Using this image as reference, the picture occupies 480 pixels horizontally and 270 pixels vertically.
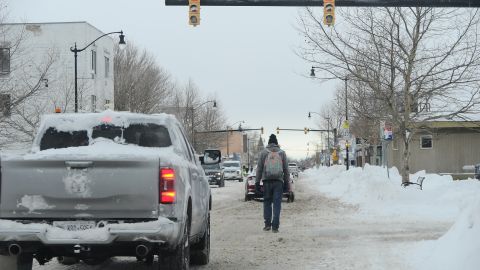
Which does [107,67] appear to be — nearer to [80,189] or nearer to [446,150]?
[446,150]

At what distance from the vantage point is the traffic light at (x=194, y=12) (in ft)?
50.5

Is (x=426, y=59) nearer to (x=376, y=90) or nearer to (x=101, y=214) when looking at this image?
(x=376, y=90)

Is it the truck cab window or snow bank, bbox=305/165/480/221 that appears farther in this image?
snow bank, bbox=305/165/480/221

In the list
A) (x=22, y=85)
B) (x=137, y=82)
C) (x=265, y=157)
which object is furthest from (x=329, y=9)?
(x=137, y=82)

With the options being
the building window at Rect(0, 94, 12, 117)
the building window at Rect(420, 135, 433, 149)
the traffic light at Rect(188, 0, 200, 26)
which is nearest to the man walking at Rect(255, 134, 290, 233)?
the traffic light at Rect(188, 0, 200, 26)

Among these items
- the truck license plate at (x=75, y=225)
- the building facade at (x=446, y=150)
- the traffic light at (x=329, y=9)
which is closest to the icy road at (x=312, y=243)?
the truck license plate at (x=75, y=225)

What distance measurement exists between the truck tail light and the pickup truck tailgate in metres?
0.06

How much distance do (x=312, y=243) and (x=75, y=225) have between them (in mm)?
5684

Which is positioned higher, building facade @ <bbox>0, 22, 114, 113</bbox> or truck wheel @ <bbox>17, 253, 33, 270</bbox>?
building facade @ <bbox>0, 22, 114, 113</bbox>

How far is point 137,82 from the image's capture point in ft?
183

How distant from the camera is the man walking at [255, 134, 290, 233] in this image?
12.5m

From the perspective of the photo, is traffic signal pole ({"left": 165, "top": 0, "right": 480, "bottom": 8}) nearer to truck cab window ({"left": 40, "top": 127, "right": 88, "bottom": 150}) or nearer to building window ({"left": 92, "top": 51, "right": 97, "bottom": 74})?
truck cab window ({"left": 40, "top": 127, "right": 88, "bottom": 150})

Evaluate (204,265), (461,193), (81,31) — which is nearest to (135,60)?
(81,31)

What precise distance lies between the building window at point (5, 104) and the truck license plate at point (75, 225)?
2145cm
